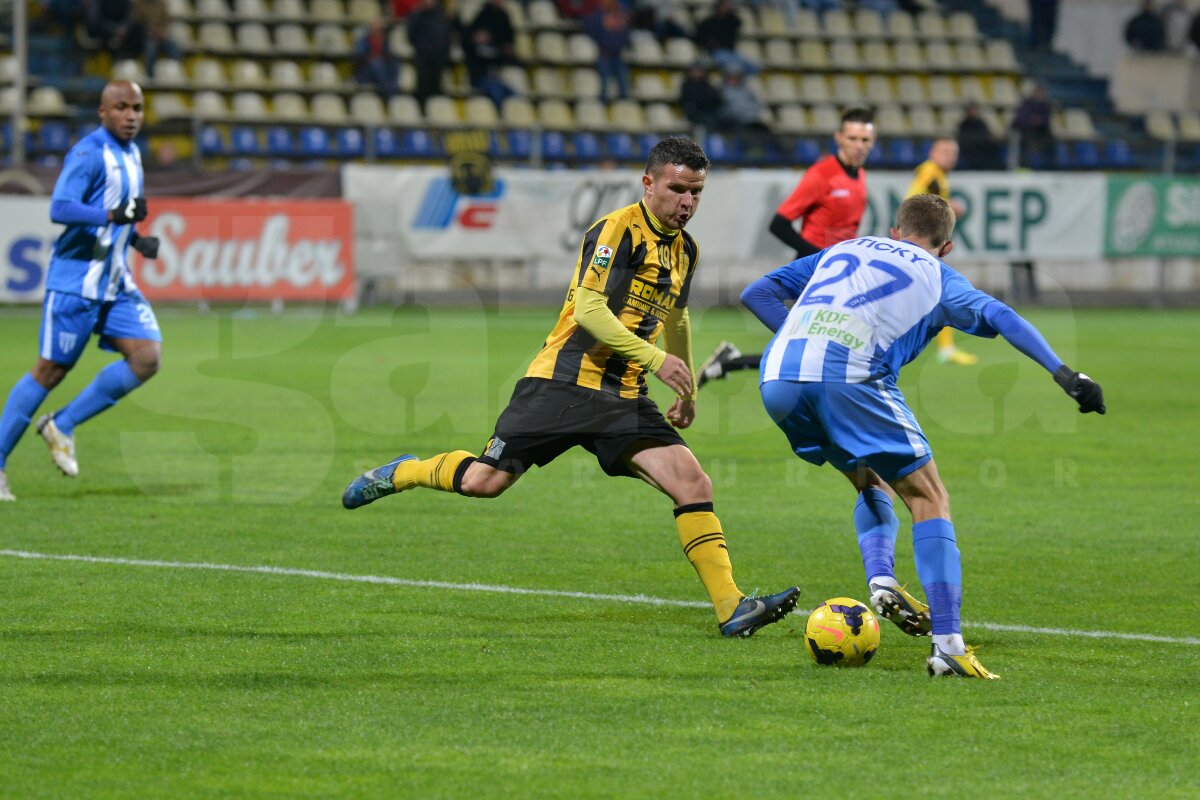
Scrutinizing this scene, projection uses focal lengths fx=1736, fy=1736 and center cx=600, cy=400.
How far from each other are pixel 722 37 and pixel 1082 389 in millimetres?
24862

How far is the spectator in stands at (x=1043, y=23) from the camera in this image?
34.0 m

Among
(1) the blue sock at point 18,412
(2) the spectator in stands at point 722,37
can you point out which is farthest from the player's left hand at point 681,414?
(2) the spectator in stands at point 722,37

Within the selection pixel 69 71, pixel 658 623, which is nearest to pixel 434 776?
pixel 658 623

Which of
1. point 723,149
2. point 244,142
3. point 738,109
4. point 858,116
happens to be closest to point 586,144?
point 723,149

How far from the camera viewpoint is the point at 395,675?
576 cm

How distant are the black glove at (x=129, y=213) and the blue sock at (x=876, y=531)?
4.79m

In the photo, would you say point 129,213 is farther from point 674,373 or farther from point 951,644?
point 951,644

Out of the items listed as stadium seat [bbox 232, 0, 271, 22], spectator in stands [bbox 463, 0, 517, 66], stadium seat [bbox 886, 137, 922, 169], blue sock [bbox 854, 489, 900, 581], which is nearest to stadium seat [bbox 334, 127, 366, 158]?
spectator in stands [bbox 463, 0, 517, 66]

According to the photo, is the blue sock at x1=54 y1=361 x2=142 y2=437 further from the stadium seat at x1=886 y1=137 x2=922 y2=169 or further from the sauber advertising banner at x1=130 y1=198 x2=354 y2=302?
the stadium seat at x1=886 y1=137 x2=922 y2=169

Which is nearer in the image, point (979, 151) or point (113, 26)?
point (113, 26)

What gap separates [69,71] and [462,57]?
6393mm

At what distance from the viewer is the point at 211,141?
81.6 ft

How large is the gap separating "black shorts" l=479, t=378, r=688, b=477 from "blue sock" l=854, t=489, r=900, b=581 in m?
0.78

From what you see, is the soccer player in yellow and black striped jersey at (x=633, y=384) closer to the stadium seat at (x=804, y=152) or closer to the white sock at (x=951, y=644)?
the white sock at (x=951, y=644)
